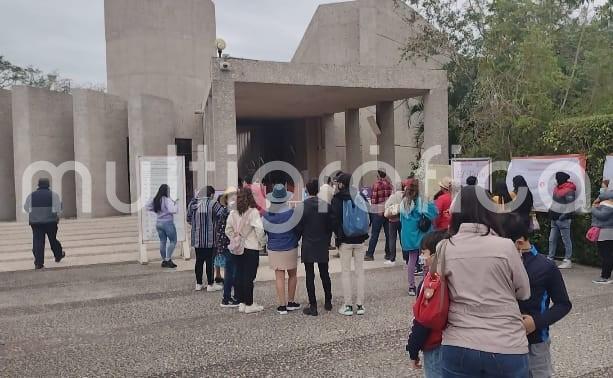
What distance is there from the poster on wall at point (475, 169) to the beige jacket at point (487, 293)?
7830mm

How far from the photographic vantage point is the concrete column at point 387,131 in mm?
16484

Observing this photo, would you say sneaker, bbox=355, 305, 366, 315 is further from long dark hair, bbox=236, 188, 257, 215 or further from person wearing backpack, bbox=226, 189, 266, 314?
long dark hair, bbox=236, 188, 257, 215

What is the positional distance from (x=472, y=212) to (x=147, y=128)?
18703 mm

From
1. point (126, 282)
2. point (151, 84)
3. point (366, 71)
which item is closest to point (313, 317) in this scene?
point (126, 282)

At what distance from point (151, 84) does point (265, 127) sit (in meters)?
5.95

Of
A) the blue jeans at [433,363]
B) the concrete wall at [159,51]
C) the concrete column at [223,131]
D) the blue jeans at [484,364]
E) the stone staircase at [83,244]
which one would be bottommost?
the stone staircase at [83,244]

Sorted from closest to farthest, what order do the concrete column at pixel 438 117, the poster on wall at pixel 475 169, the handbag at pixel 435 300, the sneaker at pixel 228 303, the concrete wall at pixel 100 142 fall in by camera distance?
the handbag at pixel 435 300 < the sneaker at pixel 228 303 < the poster on wall at pixel 475 169 < the concrete column at pixel 438 117 < the concrete wall at pixel 100 142

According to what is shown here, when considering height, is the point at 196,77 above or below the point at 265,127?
above

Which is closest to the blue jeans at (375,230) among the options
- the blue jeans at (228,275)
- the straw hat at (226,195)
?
the straw hat at (226,195)

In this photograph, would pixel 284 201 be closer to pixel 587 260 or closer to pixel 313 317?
pixel 313 317

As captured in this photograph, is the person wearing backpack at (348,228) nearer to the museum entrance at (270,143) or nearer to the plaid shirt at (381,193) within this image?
the plaid shirt at (381,193)

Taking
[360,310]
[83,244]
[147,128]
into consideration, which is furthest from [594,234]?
[147,128]

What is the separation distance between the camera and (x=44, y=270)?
9.17 m

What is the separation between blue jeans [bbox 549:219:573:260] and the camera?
8156mm
